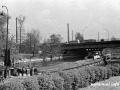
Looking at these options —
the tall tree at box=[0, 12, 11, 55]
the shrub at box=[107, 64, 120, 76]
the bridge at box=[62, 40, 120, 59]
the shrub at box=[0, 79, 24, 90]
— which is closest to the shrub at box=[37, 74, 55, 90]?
the shrub at box=[0, 79, 24, 90]

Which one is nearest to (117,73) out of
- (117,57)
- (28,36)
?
(117,57)

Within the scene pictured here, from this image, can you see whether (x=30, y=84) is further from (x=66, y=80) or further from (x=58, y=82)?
(x=66, y=80)

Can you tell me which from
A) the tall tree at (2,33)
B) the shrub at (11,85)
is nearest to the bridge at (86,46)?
the tall tree at (2,33)

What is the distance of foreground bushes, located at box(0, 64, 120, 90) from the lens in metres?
8.20

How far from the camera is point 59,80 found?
34.3ft

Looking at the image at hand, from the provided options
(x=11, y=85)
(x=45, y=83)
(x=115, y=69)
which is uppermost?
(x=11, y=85)

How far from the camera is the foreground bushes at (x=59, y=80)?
8.20 metres

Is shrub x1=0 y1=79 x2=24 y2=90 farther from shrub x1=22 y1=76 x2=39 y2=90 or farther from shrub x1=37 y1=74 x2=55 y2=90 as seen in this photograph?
shrub x1=37 y1=74 x2=55 y2=90

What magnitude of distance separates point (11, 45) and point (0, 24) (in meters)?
5.01

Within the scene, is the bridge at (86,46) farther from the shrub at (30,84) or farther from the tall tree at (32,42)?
the shrub at (30,84)

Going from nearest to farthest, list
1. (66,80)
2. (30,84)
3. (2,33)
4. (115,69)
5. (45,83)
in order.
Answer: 1. (30,84)
2. (45,83)
3. (66,80)
4. (115,69)
5. (2,33)

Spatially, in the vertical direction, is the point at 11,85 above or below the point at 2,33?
below

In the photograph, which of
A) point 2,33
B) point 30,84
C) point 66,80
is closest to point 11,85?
point 30,84

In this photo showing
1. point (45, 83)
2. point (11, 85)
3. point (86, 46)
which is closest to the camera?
point (11, 85)
